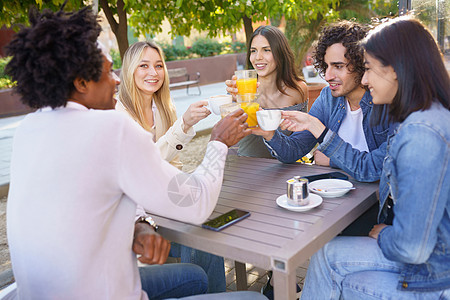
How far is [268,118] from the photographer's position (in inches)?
78.4

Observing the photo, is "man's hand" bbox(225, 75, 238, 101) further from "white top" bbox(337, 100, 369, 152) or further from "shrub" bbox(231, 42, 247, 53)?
"shrub" bbox(231, 42, 247, 53)

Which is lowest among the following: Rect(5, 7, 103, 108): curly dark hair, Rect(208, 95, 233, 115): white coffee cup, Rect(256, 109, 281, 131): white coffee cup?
Rect(256, 109, 281, 131): white coffee cup

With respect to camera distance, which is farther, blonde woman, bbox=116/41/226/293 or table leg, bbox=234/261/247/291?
blonde woman, bbox=116/41/226/293

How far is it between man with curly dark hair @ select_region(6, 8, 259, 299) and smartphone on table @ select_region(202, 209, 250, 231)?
0.22 meters

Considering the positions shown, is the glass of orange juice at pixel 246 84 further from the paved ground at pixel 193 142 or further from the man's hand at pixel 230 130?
the paved ground at pixel 193 142

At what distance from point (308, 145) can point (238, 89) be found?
1.66ft

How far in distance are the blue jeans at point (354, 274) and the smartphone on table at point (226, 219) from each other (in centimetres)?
34

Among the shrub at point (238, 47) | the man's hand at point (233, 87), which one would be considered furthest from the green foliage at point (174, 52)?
the man's hand at point (233, 87)

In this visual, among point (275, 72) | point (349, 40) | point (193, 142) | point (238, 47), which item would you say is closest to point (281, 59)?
point (275, 72)

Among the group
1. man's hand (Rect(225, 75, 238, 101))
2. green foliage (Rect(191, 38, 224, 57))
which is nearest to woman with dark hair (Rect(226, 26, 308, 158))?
man's hand (Rect(225, 75, 238, 101))

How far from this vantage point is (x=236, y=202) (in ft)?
6.03

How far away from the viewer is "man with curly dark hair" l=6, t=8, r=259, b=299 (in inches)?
48.4

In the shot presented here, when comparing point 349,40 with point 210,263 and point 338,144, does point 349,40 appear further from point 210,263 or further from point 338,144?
point 210,263

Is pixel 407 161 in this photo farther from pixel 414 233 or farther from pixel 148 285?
pixel 148 285
